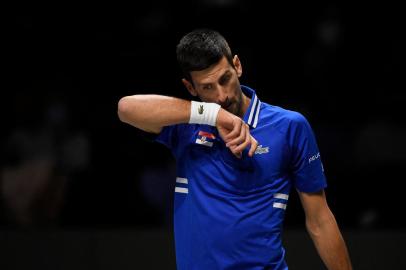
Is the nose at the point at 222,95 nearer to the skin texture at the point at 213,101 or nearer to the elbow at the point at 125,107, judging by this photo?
the skin texture at the point at 213,101

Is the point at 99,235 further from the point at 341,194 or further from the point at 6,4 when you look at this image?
the point at 6,4

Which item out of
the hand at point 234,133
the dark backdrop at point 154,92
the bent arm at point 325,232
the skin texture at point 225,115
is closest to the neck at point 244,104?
the skin texture at point 225,115

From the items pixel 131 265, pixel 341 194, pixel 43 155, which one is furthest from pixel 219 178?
pixel 43 155

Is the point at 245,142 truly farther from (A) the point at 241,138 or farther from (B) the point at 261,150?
(B) the point at 261,150

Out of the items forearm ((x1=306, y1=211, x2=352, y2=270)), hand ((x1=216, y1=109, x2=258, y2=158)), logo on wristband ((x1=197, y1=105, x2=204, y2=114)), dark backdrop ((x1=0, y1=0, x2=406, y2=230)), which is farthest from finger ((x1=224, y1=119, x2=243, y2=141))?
dark backdrop ((x1=0, y1=0, x2=406, y2=230))

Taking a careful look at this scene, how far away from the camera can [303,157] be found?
2588mm

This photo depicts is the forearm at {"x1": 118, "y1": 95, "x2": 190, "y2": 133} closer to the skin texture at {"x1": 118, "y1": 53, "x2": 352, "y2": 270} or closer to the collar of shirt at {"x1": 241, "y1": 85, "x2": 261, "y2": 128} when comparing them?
the skin texture at {"x1": 118, "y1": 53, "x2": 352, "y2": 270}

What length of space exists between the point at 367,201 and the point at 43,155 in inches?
87.0

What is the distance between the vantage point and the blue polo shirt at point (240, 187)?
8.14 ft

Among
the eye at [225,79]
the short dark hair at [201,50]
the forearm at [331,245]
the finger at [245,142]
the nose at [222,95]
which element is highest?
the short dark hair at [201,50]

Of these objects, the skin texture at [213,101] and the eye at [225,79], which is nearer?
the skin texture at [213,101]

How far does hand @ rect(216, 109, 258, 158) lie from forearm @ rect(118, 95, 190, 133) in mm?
125

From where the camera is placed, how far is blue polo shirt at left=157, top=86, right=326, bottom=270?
248cm

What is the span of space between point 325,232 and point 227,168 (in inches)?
17.0
